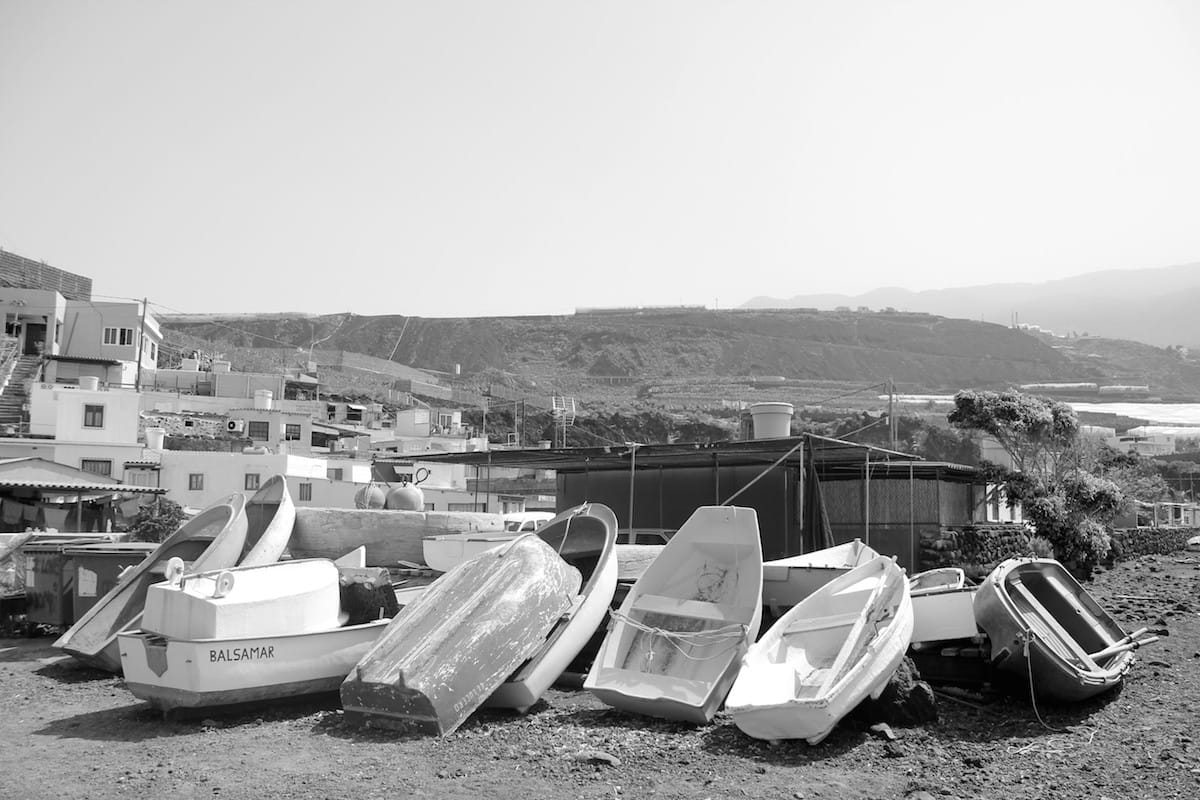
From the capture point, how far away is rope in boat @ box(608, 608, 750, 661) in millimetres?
10008

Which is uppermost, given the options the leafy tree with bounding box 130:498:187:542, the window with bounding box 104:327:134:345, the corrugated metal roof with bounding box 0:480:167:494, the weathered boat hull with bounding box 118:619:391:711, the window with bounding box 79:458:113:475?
the window with bounding box 104:327:134:345

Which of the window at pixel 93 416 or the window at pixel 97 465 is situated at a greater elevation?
the window at pixel 93 416

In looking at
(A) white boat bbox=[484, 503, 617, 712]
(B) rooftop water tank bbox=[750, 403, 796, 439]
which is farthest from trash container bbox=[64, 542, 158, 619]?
(B) rooftop water tank bbox=[750, 403, 796, 439]

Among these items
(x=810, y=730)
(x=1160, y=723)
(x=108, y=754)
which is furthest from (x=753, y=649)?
(x=108, y=754)

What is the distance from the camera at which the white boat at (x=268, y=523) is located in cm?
1312

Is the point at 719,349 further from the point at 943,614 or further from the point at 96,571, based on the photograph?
the point at 943,614

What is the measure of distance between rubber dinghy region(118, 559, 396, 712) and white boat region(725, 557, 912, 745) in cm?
374

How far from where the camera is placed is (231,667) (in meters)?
9.29

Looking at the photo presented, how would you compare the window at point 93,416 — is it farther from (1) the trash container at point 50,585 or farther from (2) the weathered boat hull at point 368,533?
(2) the weathered boat hull at point 368,533

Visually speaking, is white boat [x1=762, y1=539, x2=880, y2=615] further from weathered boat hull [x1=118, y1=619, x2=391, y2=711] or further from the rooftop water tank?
the rooftop water tank

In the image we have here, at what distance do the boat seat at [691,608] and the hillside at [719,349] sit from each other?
121 metres

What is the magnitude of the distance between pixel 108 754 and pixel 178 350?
76797 mm

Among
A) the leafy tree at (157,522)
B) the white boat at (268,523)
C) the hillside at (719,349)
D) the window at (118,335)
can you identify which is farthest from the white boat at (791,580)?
the hillside at (719,349)

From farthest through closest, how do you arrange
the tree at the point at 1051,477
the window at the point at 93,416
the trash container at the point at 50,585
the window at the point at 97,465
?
the window at the point at 93,416 < the window at the point at 97,465 < the tree at the point at 1051,477 < the trash container at the point at 50,585
